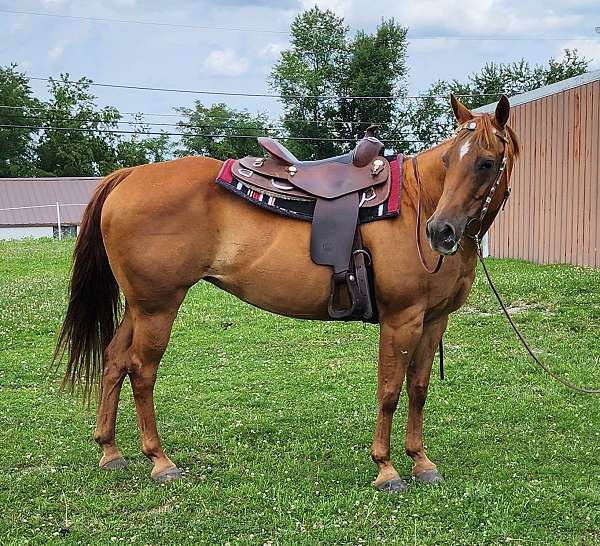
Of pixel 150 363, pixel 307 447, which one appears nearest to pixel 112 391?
pixel 150 363

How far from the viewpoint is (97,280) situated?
4.83 metres

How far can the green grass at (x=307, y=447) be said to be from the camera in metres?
3.75

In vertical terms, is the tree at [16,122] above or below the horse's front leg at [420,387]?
above

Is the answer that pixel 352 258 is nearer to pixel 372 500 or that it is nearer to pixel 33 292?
pixel 372 500

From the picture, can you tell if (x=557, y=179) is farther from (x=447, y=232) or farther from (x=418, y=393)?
(x=447, y=232)

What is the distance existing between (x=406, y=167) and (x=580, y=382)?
3323 millimetres

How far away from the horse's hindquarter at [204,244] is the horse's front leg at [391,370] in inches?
19.1

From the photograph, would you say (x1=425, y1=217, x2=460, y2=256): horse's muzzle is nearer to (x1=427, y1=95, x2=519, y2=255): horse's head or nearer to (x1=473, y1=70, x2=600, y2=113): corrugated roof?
(x1=427, y1=95, x2=519, y2=255): horse's head

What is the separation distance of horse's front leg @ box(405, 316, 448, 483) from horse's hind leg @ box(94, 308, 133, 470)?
198 centimetres

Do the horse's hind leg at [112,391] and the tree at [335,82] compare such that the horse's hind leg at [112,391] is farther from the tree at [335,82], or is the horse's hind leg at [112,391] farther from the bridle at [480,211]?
the tree at [335,82]

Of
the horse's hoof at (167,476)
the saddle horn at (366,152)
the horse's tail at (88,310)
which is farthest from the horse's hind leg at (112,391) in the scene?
the saddle horn at (366,152)

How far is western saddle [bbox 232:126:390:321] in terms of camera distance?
4188mm

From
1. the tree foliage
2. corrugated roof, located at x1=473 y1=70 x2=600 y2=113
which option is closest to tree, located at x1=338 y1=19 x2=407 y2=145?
the tree foliage

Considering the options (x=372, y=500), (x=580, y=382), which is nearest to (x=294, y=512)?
(x=372, y=500)
